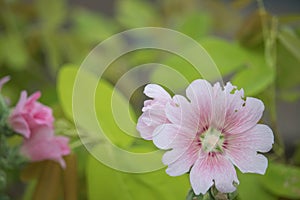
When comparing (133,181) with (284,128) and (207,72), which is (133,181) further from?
(284,128)

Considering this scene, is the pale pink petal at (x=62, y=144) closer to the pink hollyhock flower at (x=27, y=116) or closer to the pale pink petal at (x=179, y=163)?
the pink hollyhock flower at (x=27, y=116)

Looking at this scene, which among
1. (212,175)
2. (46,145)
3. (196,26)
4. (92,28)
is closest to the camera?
(212,175)

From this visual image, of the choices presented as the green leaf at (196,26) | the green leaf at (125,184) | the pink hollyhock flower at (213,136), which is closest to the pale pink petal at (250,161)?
the pink hollyhock flower at (213,136)

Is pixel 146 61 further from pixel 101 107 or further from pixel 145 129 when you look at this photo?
pixel 145 129

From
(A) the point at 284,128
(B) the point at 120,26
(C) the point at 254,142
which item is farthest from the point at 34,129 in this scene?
(A) the point at 284,128

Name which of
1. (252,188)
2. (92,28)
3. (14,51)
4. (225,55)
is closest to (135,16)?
(92,28)
